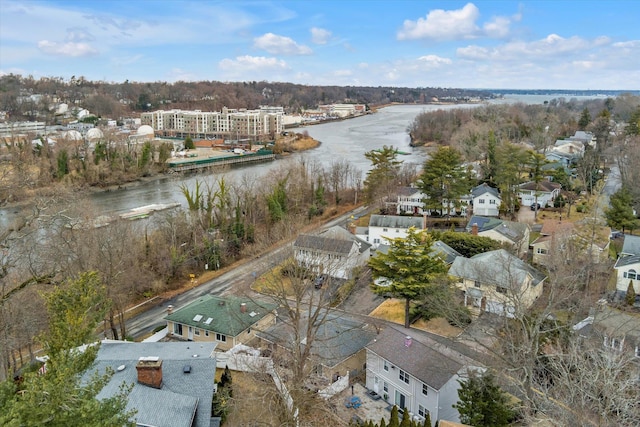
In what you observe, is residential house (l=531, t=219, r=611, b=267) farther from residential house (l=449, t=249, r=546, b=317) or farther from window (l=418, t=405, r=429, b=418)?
window (l=418, t=405, r=429, b=418)

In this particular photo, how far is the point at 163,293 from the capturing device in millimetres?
20438

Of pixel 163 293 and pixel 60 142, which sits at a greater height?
pixel 60 142

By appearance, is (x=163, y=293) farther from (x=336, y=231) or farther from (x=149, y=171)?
(x=149, y=171)

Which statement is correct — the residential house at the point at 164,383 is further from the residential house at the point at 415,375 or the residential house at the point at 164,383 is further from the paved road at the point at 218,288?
the paved road at the point at 218,288

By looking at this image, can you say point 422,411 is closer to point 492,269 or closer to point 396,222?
point 492,269

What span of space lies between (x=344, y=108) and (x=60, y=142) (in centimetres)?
8964

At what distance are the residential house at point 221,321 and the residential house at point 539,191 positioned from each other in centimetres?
2037

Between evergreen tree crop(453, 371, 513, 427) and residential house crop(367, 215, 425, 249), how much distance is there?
14043 mm

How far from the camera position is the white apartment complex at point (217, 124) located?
7862 cm

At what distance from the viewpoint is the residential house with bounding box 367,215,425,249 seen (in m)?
24.6

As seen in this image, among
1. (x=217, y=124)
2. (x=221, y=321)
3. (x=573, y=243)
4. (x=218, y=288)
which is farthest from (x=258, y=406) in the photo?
(x=217, y=124)

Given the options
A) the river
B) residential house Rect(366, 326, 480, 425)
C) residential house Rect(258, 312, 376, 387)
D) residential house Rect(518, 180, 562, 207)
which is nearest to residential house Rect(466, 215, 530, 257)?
residential house Rect(518, 180, 562, 207)

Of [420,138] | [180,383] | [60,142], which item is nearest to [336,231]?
[180,383]

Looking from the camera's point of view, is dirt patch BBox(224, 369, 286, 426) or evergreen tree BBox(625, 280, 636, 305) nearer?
dirt patch BBox(224, 369, 286, 426)
